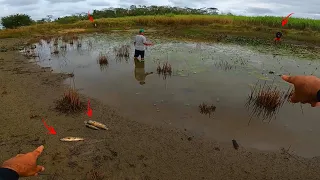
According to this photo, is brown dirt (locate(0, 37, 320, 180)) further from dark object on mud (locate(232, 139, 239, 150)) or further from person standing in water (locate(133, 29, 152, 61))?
person standing in water (locate(133, 29, 152, 61))

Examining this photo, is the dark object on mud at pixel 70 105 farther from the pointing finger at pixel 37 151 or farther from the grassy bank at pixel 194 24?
the grassy bank at pixel 194 24

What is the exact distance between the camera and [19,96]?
26.5 feet

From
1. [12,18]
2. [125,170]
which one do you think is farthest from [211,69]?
[12,18]

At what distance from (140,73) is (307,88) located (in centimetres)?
902

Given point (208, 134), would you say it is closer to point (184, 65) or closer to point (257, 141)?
point (257, 141)

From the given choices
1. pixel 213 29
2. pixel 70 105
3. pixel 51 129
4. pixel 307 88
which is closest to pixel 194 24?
pixel 213 29

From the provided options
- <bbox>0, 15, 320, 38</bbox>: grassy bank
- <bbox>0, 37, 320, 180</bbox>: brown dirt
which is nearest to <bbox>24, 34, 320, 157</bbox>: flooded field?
<bbox>0, 37, 320, 180</bbox>: brown dirt

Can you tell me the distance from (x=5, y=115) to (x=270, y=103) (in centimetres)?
752

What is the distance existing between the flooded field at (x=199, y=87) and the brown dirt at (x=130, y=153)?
46 centimetres

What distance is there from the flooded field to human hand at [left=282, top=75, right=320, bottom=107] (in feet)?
11.8

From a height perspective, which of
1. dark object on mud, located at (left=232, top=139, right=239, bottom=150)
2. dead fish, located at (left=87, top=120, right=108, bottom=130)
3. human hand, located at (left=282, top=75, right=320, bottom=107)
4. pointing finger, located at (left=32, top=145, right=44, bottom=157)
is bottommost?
dark object on mud, located at (left=232, top=139, right=239, bottom=150)

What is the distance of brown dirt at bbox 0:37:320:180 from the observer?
4.73m

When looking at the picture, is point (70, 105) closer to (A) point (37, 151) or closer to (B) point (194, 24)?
(A) point (37, 151)

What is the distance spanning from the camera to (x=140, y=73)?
1098 cm
